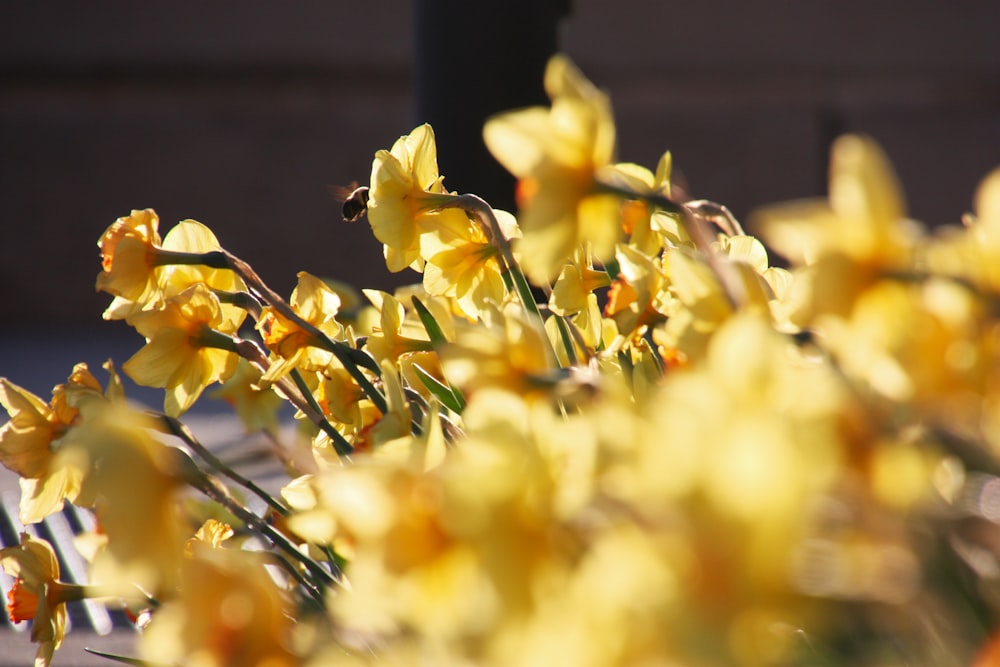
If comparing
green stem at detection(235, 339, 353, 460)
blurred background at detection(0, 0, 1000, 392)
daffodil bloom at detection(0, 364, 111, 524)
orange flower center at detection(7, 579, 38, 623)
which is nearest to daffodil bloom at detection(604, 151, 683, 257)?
green stem at detection(235, 339, 353, 460)

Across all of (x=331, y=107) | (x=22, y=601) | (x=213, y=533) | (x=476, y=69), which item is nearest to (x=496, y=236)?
(x=213, y=533)

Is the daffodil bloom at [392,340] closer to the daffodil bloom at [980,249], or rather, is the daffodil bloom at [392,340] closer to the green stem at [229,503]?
the green stem at [229,503]

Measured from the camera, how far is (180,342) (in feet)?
2.16

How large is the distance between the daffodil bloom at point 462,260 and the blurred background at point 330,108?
5277 millimetres

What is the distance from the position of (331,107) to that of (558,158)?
5836mm

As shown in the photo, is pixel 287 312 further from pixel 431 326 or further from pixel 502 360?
pixel 502 360

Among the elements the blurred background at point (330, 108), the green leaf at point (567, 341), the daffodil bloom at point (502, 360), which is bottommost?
the blurred background at point (330, 108)

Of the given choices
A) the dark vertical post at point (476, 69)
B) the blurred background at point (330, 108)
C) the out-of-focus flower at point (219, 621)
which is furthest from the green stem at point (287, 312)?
the blurred background at point (330, 108)

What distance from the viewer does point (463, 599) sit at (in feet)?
1.01

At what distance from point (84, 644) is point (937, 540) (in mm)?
953

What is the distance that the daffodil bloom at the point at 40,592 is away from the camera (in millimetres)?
646

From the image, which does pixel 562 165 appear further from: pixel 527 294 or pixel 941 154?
pixel 941 154

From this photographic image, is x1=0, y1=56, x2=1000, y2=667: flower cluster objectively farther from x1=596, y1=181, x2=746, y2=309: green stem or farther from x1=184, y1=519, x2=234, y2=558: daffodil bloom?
x1=184, y1=519, x2=234, y2=558: daffodil bloom

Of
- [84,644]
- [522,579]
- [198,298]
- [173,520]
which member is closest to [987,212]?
[522,579]
